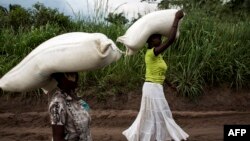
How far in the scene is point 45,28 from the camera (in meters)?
9.19

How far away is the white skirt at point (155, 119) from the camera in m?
5.16

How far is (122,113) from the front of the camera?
7180 mm

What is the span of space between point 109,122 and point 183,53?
6.05 feet

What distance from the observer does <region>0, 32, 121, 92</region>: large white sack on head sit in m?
3.03

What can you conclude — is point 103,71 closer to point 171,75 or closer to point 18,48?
point 171,75

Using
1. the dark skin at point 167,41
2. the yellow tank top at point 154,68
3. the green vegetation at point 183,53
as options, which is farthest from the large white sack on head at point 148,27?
the green vegetation at point 183,53

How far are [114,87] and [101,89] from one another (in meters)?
0.20

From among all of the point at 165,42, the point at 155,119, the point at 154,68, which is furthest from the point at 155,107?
the point at 165,42

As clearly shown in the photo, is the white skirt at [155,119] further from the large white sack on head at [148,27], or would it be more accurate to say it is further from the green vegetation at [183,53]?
the green vegetation at [183,53]

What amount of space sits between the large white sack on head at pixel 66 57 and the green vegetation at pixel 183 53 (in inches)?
174

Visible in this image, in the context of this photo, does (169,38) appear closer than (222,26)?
Yes

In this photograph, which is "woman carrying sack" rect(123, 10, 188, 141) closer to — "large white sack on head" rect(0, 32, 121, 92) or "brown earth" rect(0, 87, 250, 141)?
"brown earth" rect(0, 87, 250, 141)

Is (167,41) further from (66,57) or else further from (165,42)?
(66,57)

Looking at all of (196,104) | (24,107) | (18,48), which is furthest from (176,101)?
(18,48)
